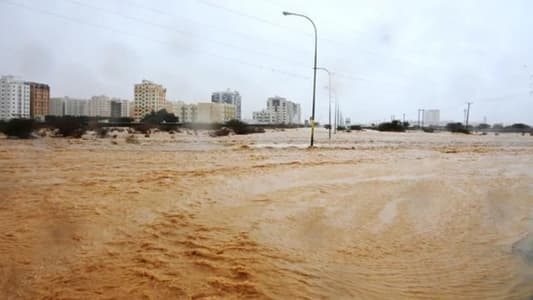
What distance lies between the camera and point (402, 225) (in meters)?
8.37

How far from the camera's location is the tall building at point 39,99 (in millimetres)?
40719

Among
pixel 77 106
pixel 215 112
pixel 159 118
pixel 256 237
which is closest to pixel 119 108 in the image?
pixel 159 118

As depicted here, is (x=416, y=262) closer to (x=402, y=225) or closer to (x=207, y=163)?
(x=402, y=225)

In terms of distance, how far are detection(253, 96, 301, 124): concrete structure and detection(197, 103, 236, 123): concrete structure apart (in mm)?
39743

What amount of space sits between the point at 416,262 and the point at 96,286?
458 centimetres

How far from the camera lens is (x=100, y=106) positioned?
6412 cm

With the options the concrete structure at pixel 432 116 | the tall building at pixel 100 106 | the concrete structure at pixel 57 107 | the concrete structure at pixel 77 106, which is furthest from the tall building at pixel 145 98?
the concrete structure at pixel 432 116

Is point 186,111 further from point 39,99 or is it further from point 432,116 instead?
point 432,116

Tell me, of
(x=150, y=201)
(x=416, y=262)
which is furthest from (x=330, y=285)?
(x=150, y=201)

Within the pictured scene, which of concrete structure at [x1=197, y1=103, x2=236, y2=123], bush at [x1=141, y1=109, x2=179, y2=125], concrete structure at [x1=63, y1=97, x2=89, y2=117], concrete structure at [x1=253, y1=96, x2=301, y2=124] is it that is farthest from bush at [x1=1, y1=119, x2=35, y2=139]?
concrete structure at [x1=253, y1=96, x2=301, y2=124]

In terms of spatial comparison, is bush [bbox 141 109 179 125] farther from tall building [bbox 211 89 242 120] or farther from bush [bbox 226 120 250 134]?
tall building [bbox 211 89 242 120]

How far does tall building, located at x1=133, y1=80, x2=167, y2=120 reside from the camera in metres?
61.7

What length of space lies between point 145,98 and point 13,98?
24704 millimetres

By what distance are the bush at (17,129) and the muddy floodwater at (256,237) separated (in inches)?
867
